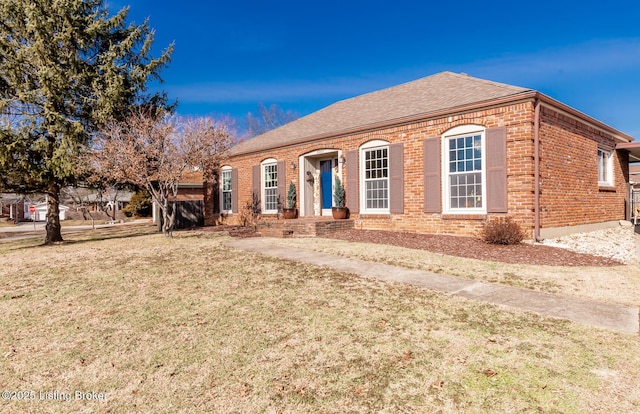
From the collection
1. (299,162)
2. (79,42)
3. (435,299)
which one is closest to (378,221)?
(299,162)

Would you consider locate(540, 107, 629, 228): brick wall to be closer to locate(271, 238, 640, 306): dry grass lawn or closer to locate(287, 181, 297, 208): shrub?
locate(271, 238, 640, 306): dry grass lawn

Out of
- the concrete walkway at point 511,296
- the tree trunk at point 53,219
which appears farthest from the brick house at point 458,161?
the tree trunk at point 53,219

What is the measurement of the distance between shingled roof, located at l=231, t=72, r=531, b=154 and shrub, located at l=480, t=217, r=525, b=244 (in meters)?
3.39

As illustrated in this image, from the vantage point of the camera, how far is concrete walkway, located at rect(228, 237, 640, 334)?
3.85 metres

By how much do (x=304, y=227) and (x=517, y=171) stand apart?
6.49m

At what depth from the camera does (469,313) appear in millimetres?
4047

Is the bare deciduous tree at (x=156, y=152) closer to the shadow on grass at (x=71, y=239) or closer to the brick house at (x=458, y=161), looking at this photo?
the shadow on grass at (x=71, y=239)

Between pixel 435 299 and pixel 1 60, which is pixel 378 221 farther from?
pixel 1 60

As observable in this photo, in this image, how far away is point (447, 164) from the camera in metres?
10.5

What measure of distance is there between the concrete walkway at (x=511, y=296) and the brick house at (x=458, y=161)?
477 centimetres

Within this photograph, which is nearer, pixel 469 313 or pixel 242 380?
pixel 242 380

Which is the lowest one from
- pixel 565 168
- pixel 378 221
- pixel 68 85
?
pixel 378 221

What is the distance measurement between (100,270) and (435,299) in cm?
638

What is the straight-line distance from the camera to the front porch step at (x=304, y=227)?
11758 millimetres
